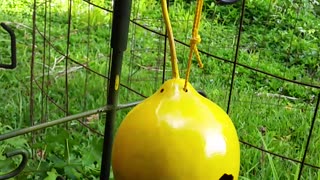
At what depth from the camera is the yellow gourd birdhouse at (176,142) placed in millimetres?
622

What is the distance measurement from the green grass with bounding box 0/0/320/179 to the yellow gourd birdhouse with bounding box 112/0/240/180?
0.54 meters

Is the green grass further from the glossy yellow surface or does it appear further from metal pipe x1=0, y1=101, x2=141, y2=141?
the glossy yellow surface

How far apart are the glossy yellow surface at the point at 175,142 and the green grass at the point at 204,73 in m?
0.54

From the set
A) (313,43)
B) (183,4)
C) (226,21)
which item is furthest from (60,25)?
(313,43)

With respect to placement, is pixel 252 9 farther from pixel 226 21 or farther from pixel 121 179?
pixel 121 179

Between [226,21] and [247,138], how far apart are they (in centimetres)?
133

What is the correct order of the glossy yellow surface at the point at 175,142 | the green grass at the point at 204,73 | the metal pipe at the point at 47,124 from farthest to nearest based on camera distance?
1. the green grass at the point at 204,73
2. the metal pipe at the point at 47,124
3. the glossy yellow surface at the point at 175,142

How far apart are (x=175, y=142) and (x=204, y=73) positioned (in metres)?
1.96

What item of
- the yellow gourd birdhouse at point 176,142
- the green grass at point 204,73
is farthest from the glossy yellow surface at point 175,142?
the green grass at point 204,73

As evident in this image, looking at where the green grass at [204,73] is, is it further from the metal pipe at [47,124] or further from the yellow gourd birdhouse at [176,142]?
the yellow gourd birdhouse at [176,142]

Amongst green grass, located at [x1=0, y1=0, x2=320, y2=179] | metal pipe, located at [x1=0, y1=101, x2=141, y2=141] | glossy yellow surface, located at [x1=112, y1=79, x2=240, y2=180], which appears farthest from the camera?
green grass, located at [x1=0, y1=0, x2=320, y2=179]

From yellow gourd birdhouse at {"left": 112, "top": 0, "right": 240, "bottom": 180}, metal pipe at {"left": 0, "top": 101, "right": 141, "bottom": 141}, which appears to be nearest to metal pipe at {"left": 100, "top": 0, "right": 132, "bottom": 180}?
metal pipe at {"left": 0, "top": 101, "right": 141, "bottom": 141}

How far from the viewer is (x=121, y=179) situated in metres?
0.66

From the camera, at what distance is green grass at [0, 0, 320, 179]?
1.87 m
